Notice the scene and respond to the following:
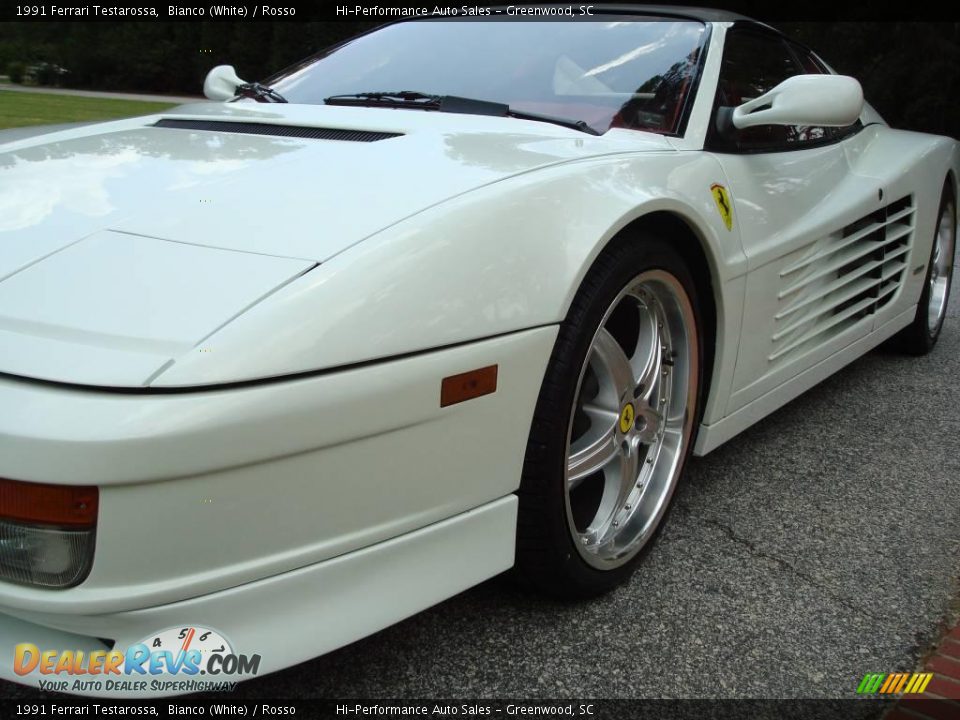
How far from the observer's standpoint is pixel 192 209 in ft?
4.80

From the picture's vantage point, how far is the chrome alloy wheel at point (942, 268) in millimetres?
3746

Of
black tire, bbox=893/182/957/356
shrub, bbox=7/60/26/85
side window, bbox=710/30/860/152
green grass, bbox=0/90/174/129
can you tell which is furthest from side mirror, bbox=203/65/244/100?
shrub, bbox=7/60/26/85

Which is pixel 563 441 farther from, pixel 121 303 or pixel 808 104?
pixel 808 104

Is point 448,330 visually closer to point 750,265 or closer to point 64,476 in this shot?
point 64,476

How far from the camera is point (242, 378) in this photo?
1.15 meters

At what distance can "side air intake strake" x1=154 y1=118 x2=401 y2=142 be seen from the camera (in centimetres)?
183

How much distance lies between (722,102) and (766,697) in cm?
147

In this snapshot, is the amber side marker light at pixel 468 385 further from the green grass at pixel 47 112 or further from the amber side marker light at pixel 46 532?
the green grass at pixel 47 112

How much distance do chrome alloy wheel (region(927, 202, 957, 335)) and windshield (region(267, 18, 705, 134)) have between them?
6.41 ft

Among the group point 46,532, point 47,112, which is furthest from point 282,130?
point 47,112

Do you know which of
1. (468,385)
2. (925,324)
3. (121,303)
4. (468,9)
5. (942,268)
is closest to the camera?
(121,303)

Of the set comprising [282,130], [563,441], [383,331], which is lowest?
[563,441]

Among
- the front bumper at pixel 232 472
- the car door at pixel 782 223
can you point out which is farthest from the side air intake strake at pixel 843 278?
the front bumper at pixel 232 472

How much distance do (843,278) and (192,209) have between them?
200 cm
